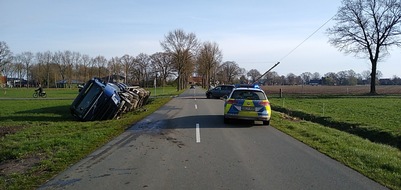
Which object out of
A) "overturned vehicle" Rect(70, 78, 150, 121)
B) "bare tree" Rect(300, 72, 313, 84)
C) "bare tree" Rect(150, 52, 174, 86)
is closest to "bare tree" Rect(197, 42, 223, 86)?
"bare tree" Rect(150, 52, 174, 86)

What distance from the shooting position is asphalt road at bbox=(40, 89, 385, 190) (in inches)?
226

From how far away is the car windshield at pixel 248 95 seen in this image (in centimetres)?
1409

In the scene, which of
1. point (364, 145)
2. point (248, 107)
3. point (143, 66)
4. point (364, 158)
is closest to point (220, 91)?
point (248, 107)

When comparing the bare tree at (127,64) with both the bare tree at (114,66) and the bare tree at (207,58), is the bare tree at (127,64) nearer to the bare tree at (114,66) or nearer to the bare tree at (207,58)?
the bare tree at (114,66)

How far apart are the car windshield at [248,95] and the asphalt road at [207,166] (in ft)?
10.9

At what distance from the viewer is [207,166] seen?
695 cm

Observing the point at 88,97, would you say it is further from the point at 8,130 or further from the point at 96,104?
the point at 8,130

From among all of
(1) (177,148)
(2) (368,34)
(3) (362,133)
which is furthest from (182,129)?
(2) (368,34)

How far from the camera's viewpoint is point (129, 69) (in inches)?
4587

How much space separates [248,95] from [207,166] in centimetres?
757

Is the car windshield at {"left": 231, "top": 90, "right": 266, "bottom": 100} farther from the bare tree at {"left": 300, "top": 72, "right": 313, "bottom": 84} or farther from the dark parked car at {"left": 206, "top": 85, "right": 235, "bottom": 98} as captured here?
the bare tree at {"left": 300, "top": 72, "right": 313, "bottom": 84}

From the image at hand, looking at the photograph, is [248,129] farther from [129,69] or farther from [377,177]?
[129,69]

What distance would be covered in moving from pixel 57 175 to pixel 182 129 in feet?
21.8

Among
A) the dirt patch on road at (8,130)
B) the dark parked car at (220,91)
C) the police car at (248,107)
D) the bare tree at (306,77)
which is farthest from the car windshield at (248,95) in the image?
the bare tree at (306,77)
